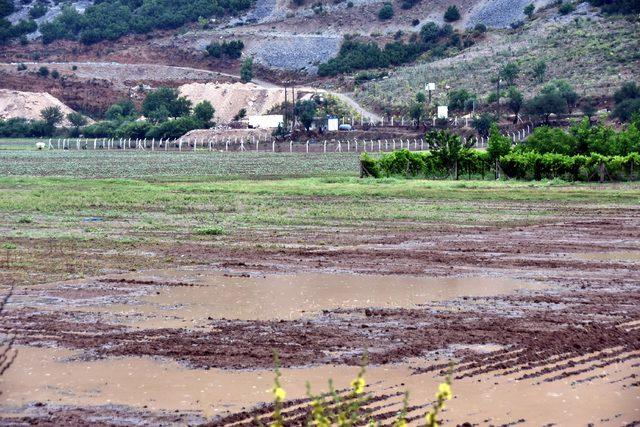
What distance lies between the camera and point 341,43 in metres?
164

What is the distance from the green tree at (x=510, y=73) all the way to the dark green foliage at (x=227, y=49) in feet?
169

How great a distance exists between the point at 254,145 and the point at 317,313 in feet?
300

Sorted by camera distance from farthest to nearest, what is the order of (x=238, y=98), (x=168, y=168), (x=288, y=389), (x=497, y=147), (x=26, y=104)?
(x=26, y=104) < (x=238, y=98) < (x=168, y=168) < (x=497, y=147) < (x=288, y=389)

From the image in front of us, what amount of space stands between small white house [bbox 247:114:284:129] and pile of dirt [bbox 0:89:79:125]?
29.4m

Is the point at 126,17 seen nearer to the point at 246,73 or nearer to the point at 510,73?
the point at 246,73

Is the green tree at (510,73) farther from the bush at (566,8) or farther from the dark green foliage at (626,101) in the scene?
the bush at (566,8)

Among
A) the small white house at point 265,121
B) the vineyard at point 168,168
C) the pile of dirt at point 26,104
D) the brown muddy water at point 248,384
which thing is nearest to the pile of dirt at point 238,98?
the small white house at point 265,121

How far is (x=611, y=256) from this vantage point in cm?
2181

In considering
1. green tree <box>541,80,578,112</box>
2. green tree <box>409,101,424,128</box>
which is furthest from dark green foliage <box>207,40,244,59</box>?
green tree <box>541,80,578,112</box>

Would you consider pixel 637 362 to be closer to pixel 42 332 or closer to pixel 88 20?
pixel 42 332

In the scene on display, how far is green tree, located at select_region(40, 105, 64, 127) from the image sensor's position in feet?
456

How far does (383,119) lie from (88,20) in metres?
79.5

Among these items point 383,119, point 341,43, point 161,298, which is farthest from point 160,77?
point 161,298

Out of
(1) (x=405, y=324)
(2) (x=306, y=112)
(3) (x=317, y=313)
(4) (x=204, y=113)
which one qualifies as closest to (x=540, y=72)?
(2) (x=306, y=112)
